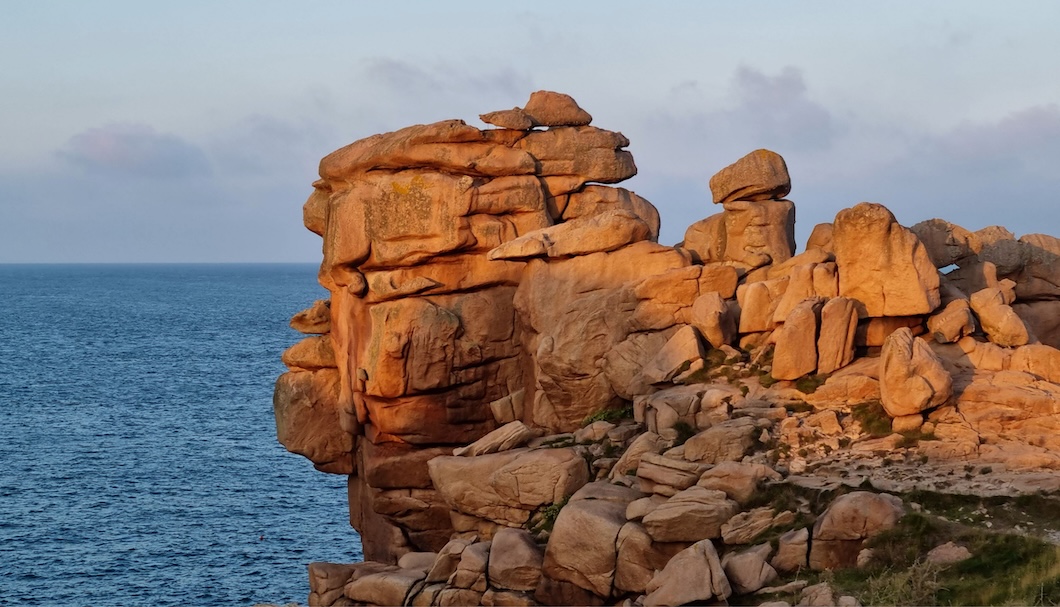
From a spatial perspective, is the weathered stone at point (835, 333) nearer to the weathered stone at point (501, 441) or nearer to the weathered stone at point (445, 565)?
the weathered stone at point (501, 441)

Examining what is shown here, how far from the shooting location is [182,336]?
151875mm

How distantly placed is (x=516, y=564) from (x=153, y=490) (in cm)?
4104

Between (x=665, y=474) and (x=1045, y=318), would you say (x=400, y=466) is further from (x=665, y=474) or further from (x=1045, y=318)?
(x=1045, y=318)

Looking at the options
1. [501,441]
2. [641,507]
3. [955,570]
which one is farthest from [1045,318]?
[501,441]

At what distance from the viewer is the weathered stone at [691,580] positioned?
101 ft

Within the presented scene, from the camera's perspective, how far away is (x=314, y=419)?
51.2 m

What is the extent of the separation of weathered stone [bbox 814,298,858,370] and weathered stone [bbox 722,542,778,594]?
8.80 metres

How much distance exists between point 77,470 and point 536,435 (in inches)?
1639

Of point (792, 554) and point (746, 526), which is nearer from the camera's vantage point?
point (792, 554)

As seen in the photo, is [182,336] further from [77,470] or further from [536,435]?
[536,435]

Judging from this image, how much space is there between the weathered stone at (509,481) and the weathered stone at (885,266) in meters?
10.3

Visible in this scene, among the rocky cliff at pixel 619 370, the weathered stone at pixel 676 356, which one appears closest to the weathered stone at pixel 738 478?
the rocky cliff at pixel 619 370

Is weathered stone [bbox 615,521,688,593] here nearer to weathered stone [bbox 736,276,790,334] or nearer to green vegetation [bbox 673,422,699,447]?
green vegetation [bbox 673,422,699,447]

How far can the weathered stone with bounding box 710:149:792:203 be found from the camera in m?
45.4
